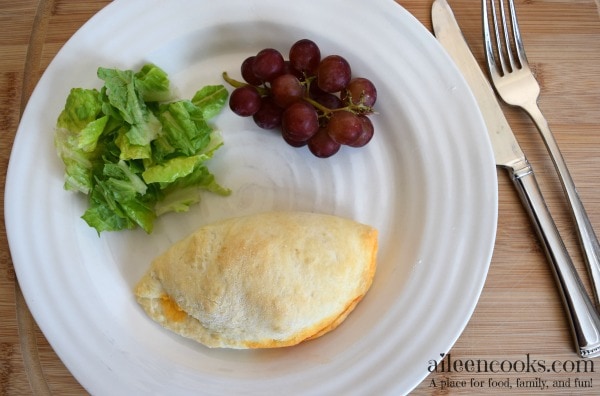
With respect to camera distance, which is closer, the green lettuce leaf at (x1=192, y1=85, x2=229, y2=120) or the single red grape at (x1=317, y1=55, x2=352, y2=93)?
the single red grape at (x1=317, y1=55, x2=352, y2=93)

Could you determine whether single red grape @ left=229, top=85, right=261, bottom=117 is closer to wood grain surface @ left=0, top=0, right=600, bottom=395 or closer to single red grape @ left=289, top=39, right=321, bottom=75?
single red grape @ left=289, top=39, right=321, bottom=75

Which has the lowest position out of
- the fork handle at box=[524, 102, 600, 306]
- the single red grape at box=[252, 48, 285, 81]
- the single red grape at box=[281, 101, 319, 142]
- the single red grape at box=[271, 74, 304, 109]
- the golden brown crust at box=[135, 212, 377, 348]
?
the golden brown crust at box=[135, 212, 377, 348]

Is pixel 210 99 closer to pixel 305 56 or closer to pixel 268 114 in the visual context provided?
pixel 268 114

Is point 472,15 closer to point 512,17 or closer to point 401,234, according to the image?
point 512,17

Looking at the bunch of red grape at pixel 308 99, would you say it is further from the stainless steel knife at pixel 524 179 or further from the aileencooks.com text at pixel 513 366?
the aileencooks.com text at pixel 513 366

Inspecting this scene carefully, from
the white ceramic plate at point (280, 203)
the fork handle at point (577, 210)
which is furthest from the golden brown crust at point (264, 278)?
the fork handle at point (577, 210)

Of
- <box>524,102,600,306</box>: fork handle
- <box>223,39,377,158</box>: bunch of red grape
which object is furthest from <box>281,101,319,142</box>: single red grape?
<box>524,102,600,306</box>: fork handle

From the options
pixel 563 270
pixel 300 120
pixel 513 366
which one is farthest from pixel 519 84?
pixel 513 366

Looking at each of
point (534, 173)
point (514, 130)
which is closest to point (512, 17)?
point (514, 130)
